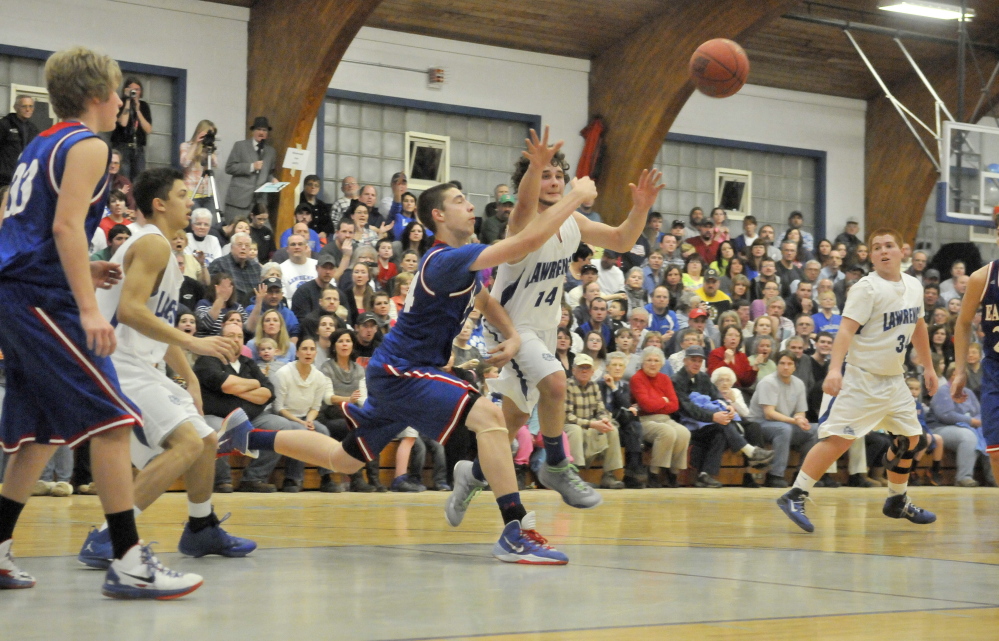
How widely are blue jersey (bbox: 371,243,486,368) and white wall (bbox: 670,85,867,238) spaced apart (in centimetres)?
1473

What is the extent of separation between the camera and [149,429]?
14.9 feet

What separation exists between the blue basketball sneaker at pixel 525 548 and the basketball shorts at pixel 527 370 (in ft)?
3.63

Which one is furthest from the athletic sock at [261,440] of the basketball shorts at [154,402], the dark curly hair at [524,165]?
the dark curly hair at [524,165]

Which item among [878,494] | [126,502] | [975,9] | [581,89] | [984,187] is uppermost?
[975,9]

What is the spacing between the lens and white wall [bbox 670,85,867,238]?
64.3 feet

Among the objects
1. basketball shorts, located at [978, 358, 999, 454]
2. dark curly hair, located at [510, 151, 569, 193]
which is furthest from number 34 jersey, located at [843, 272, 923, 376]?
dark curly hair, located at [510, 151, 569, 193]

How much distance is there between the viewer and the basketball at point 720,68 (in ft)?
28.6

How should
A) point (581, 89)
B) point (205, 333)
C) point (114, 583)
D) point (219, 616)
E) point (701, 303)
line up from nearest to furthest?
1. point (219, 616)
2. point (114, 583)
3. point (205, 333)
4. point (701, 303)
5. point (581, 89)

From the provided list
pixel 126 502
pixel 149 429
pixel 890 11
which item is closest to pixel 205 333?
pixel 149 429

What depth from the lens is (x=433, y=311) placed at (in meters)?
5.13

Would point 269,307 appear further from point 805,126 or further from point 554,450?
point 805,126

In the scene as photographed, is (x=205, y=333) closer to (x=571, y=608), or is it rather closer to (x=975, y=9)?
(x=571, y=608)

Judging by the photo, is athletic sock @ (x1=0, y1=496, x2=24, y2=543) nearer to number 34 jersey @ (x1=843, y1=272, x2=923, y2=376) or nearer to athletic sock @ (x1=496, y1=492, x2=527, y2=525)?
athletic sock @ (x1=496, y1=492, x2=527, y2=525)

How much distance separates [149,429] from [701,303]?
9.74m
